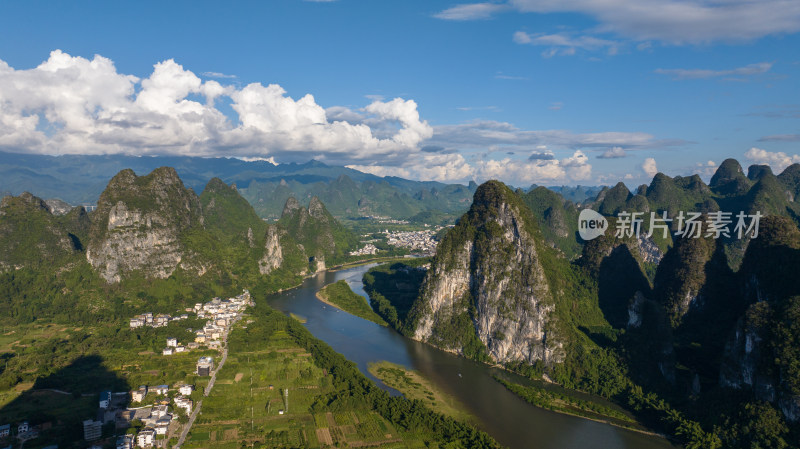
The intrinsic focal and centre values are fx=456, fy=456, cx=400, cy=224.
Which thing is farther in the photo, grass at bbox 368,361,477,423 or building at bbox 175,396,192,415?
grass at bbox 368,361,477,423

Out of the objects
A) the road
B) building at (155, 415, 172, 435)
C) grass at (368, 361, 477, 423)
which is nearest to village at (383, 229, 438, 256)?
grass at (368, 361, 477, 423)

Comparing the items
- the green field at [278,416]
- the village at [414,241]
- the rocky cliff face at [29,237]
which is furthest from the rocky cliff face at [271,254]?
the village at [414,241]

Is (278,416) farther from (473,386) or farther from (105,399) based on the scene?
(473,386)

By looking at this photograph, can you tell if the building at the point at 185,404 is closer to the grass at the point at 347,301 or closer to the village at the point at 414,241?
the grass at the point at 347,301

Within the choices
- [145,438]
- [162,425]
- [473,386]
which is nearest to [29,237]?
[162,425]

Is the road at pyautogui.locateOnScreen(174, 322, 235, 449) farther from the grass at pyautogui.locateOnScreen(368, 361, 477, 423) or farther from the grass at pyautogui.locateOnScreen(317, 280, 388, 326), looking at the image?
the grass at pyautogui.locateOnScreen(317, 280, 388, 326)
